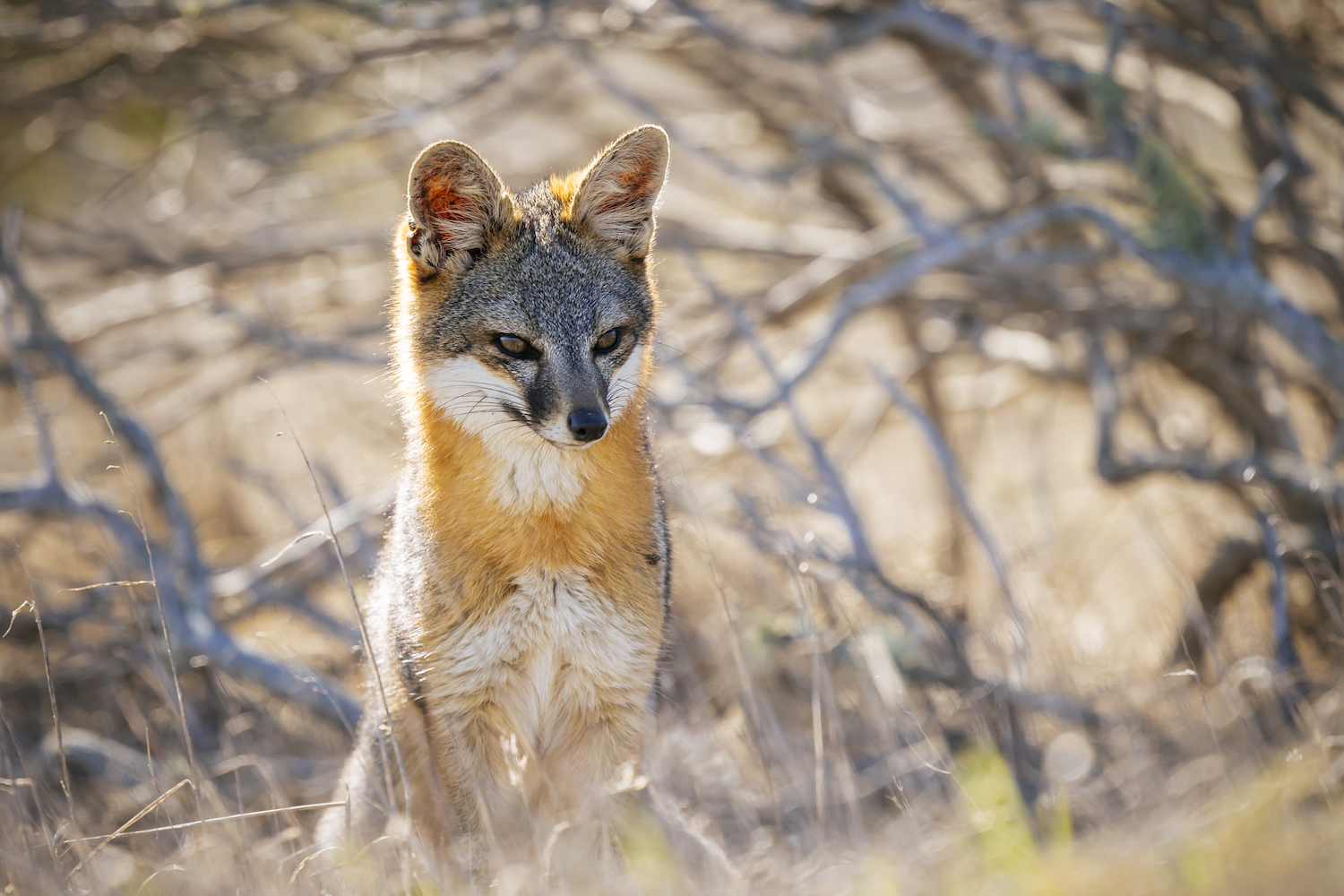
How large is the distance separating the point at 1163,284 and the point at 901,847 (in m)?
3.68

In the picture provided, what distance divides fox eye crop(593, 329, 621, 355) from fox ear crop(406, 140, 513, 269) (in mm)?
512

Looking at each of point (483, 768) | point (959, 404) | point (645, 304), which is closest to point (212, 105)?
point (645, 304)

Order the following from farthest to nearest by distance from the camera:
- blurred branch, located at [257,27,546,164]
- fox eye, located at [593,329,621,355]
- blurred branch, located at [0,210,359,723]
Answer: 1. blurred branch, located at [257,27,546,164]
2. blurred branch, located at [0,210,359,723]
3. fox eye, located at [593,329,621,355]

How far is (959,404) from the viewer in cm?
709

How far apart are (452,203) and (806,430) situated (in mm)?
1965

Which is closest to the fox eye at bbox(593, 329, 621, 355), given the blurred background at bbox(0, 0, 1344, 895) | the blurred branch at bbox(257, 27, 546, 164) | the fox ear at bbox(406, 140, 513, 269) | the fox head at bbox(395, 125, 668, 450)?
the fox head at bbox(395, 125, 668, 450)

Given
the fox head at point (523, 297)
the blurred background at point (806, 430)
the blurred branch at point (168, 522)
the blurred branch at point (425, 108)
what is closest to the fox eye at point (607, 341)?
the fox head at point (523, 297)

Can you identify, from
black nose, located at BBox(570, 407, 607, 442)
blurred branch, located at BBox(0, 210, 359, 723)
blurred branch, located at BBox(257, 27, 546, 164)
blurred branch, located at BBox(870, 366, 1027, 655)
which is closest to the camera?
black nose, located at BBox(570, 407, 607, 442)

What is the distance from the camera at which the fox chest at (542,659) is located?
2.85 meters

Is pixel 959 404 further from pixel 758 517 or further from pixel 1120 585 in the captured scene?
pixel 758 517

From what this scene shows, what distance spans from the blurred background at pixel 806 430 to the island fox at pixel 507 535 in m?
0.26

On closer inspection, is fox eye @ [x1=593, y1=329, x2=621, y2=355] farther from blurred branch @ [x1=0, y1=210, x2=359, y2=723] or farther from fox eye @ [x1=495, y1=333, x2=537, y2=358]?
blurred branch @ [x1=0, y1=210, x2=359, y2=723]

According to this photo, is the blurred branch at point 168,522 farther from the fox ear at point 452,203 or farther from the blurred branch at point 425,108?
the fox ear at point 452,203

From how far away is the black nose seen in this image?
278 cm
